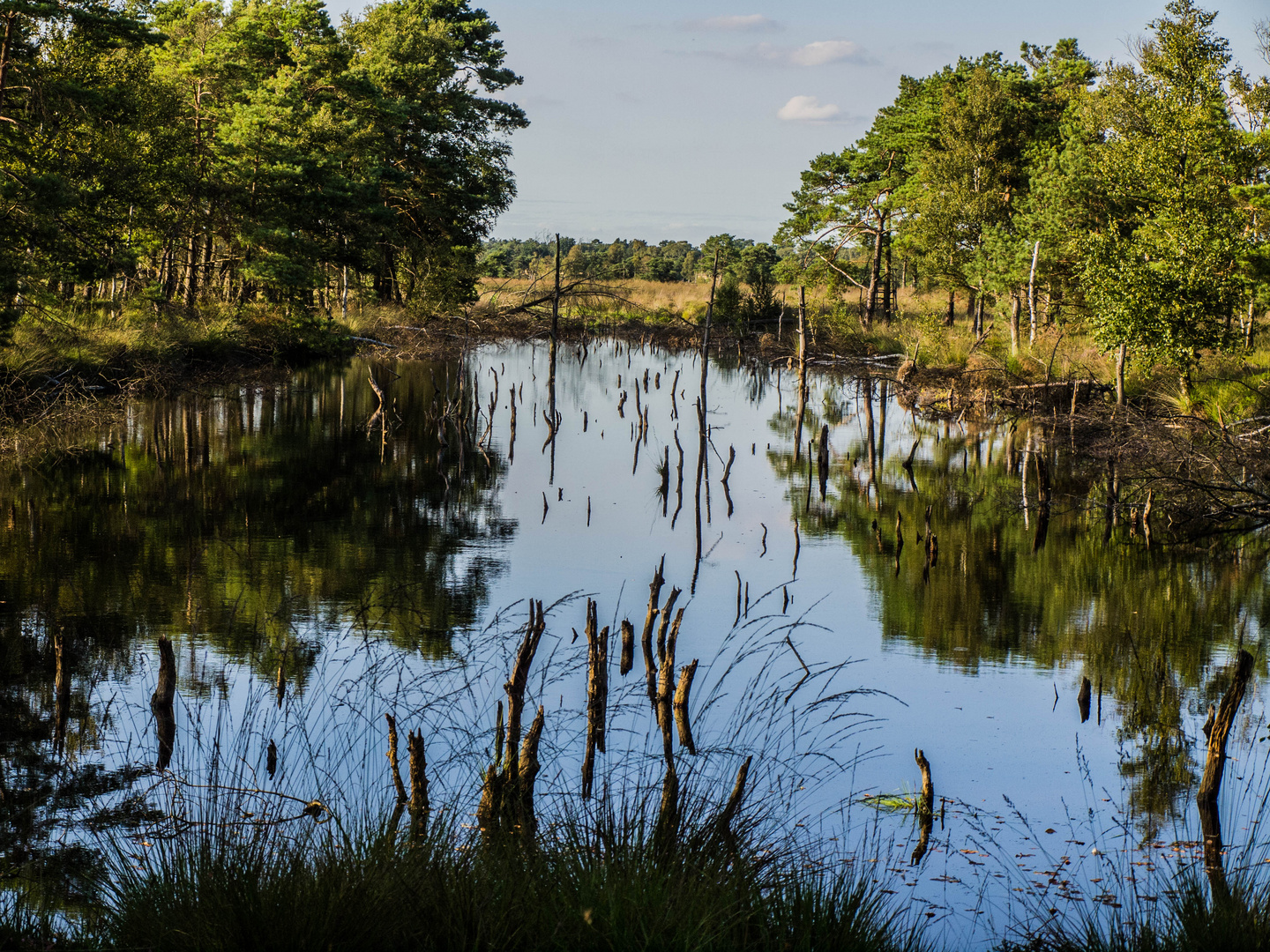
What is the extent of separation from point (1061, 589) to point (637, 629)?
5.51 metres

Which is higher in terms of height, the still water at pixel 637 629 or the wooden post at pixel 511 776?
the wooden post at pixel 511 776

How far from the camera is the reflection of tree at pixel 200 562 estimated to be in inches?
→ 313

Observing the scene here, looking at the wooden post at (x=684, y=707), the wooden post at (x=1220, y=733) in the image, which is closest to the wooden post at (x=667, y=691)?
the wooden post at (x=684, y=707)

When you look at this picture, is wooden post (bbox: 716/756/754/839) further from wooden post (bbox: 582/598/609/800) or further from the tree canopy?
the tree canopy

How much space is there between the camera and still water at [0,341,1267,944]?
23.9 ft

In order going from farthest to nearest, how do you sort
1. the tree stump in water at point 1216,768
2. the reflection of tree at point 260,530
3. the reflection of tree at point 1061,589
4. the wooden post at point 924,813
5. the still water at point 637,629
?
the reflection of tree at point 260,530 < the reflection of tree at point 1061,589 < the still water at point 637,629 < the wooden post at point 924,813 < the tree stump in water at point 1216,768

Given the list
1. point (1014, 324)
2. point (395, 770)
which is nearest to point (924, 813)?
point (395, 770)

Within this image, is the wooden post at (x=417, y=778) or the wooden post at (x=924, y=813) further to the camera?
the wooden post at (x=924, y=813)

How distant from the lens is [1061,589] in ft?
45.5

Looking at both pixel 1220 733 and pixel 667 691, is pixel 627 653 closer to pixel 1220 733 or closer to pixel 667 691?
pixel 667 691

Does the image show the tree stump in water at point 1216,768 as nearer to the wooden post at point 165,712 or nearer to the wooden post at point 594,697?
the wooden post at point 594,697

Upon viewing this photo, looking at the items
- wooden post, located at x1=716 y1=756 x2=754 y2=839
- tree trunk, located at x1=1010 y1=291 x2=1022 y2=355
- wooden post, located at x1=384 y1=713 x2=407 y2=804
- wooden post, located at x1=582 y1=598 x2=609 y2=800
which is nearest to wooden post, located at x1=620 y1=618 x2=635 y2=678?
wooden post, located at x1=582 y1=598 x2=609 y2=800

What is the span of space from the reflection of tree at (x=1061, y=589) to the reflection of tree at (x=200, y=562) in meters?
5.25

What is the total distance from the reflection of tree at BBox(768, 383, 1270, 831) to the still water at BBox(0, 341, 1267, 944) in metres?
0.06
